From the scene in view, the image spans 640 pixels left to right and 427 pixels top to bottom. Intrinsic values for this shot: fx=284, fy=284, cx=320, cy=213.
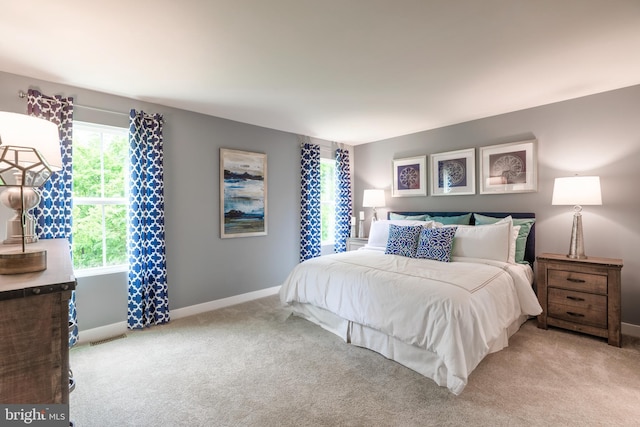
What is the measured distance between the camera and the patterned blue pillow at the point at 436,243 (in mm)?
3094

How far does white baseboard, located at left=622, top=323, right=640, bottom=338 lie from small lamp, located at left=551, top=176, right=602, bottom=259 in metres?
0.77

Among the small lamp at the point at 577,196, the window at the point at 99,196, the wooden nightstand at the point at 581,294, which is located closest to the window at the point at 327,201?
the window at the point at 99,196

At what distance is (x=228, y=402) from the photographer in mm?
1918

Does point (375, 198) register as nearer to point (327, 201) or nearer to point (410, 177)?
point (410, 177)

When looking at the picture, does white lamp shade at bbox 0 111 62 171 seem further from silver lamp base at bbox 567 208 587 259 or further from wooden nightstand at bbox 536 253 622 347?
silver lamp base at bbox 567 208 587 259

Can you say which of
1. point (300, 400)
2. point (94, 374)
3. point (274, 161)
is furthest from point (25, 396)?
point (274, 161)

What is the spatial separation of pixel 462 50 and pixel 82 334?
422 centimetres

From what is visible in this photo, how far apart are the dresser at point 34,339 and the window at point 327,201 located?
14.2 ft

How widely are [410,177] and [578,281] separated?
2393 mm

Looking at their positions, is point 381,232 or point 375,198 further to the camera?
point 375,198

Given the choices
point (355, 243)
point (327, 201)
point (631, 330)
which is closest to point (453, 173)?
point (355, 243)

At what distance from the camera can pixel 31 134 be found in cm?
110

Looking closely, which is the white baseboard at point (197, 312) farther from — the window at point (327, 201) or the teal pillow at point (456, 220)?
the teal pillow at point (456, 220)

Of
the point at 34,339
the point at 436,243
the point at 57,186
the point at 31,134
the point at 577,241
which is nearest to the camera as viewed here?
the point at 34,339
